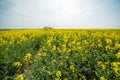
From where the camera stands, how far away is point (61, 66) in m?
6.21

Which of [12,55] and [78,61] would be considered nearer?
[78,61]

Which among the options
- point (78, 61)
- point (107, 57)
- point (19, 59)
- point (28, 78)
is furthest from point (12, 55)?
point (107, 57)

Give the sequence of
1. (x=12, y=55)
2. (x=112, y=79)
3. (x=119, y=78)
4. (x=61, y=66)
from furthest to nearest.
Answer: (x=12, y=55) < (x=61, y=66) < (x=112, y=79) < (x=119, y=78)

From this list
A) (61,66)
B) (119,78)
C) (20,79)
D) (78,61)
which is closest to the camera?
(20,79)

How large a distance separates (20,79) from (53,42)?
6.92 meters

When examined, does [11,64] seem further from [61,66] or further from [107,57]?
[107,57]

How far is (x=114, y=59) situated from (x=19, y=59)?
4.04m

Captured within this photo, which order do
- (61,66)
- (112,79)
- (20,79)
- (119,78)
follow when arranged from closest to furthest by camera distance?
(20,79) → (119,78) → (112,79) → (61,66)

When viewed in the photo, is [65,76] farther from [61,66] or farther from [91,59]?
[91,59]

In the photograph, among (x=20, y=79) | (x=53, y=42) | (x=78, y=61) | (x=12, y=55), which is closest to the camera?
(x=20, y=79)

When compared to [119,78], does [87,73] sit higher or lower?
lower

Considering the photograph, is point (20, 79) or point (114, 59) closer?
point (20, 79)

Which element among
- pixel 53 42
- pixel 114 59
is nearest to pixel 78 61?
pixel 114 59

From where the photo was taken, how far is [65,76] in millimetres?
5758
